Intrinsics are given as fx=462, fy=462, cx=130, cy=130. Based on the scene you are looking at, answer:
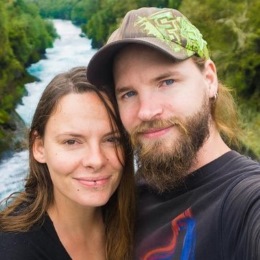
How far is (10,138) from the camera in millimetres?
18719

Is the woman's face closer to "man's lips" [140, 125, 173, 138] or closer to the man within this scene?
the man

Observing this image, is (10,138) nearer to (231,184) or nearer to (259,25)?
(259,25)

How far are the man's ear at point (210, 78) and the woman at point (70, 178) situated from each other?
Result: 1.57 ft

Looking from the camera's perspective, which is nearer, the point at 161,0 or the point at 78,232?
the point at 78,232

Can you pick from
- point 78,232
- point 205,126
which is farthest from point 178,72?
point 78,232

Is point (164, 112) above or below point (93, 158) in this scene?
above

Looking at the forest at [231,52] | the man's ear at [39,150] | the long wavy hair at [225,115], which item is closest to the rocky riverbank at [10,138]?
the forest at [231,52]

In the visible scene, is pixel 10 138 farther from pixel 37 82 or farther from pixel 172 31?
pixel 172 31

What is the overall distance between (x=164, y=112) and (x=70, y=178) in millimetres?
599

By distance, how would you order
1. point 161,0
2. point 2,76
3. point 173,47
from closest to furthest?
point 173,47
point 2,76
point 161,0

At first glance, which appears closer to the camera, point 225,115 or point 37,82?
point 225,115

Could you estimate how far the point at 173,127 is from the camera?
2012 mm

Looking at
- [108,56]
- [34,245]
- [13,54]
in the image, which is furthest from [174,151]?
[13,54]

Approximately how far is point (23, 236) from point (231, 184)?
1.01 m
